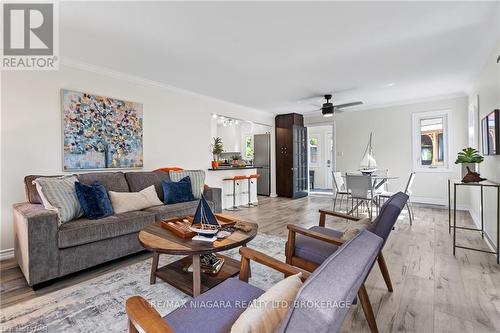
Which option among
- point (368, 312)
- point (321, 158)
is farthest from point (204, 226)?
point (321, 158)

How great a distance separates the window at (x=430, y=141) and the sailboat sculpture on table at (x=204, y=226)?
5540 millimetres

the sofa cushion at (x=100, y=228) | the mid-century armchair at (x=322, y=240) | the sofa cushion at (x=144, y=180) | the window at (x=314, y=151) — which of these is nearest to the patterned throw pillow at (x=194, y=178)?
the sofa cushion at (x=144, y=180)

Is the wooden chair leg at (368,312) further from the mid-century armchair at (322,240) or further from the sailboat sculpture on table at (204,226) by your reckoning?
the sailboat sculpture on table at (204,226)

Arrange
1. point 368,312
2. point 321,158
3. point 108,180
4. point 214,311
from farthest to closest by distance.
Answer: point 321,158 < point 108,180 < point 368,312 < point 214,311

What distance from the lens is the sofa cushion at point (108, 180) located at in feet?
9.76

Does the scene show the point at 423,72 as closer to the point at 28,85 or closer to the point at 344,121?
the point at 344,121

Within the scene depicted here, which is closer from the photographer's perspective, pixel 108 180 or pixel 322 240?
pixel 322 240

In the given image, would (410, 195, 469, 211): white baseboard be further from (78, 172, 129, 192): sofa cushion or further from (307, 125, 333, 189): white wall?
(78, 172, 129, 192): sofa cushion

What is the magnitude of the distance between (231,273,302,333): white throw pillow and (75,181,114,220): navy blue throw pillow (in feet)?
7.55

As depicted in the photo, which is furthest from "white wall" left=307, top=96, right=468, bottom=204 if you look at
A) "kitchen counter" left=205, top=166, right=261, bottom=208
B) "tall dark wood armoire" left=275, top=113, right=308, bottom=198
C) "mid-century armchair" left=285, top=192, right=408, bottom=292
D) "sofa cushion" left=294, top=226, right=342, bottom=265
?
"sofa cushion" left=294, top=226, right=342, bottom=265

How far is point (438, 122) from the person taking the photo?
5457 millimetres

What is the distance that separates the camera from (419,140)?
5.66 meters

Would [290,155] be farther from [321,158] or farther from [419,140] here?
[419,140]

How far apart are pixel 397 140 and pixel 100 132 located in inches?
243
